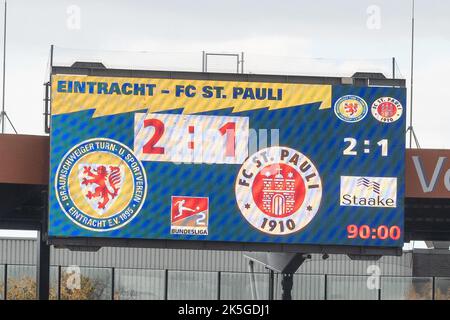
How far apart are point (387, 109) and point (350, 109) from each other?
120 cm

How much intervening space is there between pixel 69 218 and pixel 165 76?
17.7 ft

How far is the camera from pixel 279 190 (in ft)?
131

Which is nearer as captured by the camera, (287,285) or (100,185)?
(100,185)

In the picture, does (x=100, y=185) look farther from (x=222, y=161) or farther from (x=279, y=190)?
(x=279, y=190)

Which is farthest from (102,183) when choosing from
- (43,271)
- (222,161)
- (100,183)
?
(43,271)

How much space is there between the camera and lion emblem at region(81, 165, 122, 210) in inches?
1560

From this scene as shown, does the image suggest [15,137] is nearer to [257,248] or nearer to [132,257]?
[257,248]

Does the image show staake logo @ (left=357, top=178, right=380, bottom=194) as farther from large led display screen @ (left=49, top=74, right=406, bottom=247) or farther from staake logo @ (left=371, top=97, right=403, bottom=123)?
staake logo @ (left=371, top=97, right=403, bottom=123)

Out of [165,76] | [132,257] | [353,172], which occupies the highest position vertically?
[165,76]

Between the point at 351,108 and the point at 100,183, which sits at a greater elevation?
the point at 351,108

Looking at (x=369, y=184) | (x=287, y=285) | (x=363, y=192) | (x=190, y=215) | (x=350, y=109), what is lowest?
(x=287, y=285)

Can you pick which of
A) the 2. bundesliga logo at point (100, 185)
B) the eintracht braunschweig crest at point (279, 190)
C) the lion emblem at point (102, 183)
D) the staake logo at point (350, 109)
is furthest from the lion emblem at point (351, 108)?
the lion emblem at point (102, 183)

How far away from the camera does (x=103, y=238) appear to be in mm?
40000
